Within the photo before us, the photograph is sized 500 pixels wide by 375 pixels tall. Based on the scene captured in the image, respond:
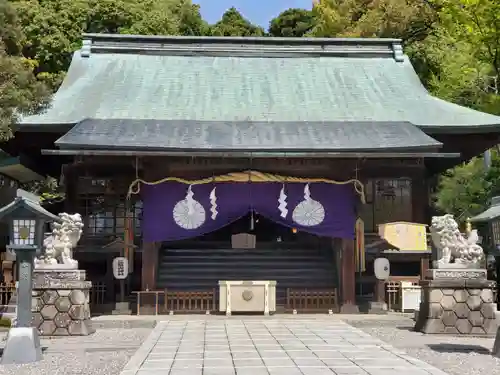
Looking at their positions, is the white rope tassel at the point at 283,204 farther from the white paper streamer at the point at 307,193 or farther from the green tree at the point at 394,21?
the green tree at the point at 394,21

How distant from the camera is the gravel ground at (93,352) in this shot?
7446mm

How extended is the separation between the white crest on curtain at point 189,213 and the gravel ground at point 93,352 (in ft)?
9.22

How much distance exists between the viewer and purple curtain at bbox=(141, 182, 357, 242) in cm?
1413

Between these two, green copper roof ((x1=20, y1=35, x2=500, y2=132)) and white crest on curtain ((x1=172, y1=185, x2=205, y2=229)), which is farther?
green copper roof ((x1=20, y1=35, x2=500, y2=132))

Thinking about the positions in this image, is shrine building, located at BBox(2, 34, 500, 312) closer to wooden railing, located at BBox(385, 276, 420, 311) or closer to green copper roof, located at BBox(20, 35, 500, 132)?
green copper roof, located at BBox(20, 35, 500, 132)

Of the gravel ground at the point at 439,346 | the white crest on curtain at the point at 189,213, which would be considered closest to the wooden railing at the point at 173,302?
the white crest on curtain at the point at 189,213

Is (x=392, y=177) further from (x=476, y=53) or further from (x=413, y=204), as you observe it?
(x=476, y=53)

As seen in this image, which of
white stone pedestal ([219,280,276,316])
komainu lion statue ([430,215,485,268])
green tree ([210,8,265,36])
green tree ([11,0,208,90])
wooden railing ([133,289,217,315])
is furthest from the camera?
green tree ([210,8,265,36])

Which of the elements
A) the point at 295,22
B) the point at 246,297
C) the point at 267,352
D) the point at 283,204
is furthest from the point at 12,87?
the point at 295,22

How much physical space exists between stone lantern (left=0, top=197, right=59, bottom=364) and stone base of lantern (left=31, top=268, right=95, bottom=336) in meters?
2.41

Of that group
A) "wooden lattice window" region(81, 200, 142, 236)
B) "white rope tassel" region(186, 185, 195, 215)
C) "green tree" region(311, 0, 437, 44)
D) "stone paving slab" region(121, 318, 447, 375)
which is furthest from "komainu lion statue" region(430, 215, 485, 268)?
"green tree" region(311, 0, 437, 44)

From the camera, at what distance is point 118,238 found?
49.6 ft

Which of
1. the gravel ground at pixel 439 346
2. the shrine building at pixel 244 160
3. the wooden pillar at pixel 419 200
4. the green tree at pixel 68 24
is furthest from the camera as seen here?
the green tree at pixel 68 24

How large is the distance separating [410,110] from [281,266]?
17.8 ft
